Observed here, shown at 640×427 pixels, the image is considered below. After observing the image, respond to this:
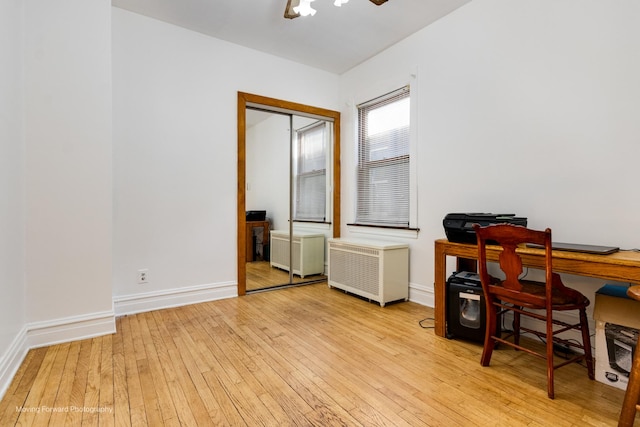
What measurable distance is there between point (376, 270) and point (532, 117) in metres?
1.89

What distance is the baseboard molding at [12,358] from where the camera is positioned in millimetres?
1762

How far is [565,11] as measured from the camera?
2.30 m

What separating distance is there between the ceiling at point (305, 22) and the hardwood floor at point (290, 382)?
9.47ft

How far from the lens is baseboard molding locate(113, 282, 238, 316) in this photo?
302 cm

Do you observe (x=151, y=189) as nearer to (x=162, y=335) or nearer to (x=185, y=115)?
(x=185, y=115)

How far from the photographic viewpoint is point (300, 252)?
4234mm

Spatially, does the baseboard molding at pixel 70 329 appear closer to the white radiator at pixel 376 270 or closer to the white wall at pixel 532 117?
the white radiator at pixel 376 270

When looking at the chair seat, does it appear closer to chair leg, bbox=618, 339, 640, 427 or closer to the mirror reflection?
chair leg, bbox=618, 339, 640, 427

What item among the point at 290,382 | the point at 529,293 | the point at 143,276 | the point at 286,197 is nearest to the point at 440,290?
the point at 529,293

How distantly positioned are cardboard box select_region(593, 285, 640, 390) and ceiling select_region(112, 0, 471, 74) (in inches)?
105

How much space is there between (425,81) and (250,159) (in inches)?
82.4

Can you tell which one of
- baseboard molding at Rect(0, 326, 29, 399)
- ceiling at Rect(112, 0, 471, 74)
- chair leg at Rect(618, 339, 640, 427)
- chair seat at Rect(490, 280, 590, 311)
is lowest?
baseboard molding at Rect(0, 326, 29, 399)

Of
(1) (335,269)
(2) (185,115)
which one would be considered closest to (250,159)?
(2) (185,115)

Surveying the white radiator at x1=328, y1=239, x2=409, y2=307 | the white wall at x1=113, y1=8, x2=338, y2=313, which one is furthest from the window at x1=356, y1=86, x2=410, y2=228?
the white wall at x1=113, y1=8, x2=338, y2=313
